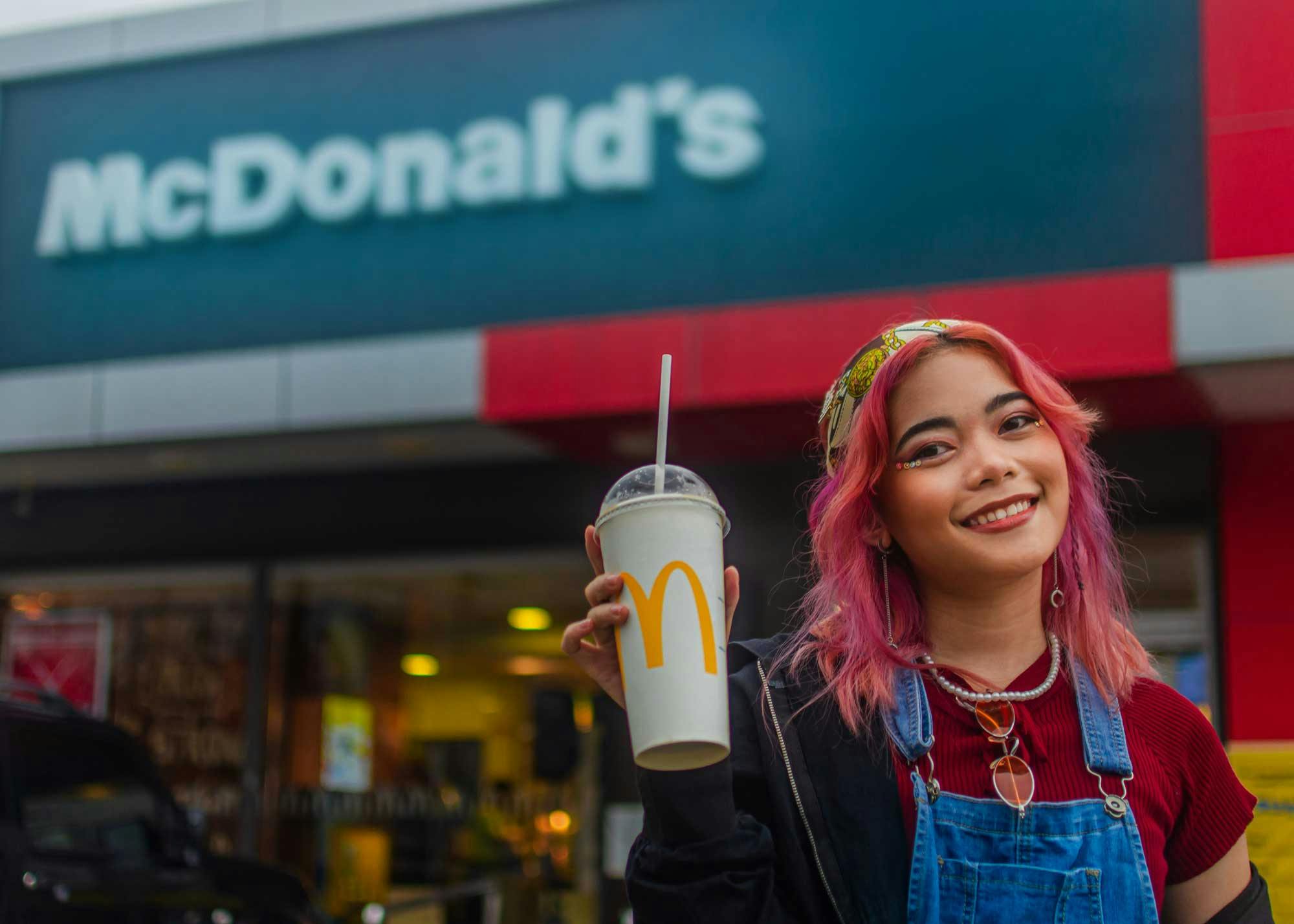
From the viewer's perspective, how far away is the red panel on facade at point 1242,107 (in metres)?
6.27

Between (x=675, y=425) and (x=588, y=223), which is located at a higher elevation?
(x=588, y=223)

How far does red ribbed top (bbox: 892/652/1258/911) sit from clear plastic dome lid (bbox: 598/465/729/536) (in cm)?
40

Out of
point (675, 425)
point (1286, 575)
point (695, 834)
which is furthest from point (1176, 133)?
point (695, 834)

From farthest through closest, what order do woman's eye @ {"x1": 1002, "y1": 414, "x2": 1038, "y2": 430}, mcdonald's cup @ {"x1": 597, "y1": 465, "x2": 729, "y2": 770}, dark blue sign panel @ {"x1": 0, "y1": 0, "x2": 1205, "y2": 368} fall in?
dark blue sign panel @ {"x1": 0, "y1": 0, "x2": 1205, "y2": 368}
woman's eye @ {"x1": 1002, "y1": 414, "x2": 1038, "y2": 430}
mcdonald's cup @ {"x1": 597, "y1": 465, "x2": 729, "y2": 770}

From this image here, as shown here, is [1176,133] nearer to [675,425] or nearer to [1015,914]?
[675,425]

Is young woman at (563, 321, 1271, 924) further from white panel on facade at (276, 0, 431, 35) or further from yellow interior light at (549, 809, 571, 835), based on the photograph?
white panel on facade at (276, 0, 431, 35)

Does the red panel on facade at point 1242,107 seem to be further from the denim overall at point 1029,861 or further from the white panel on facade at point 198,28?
the white panel on facade at point 198,28

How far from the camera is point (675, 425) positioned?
23.7 ft

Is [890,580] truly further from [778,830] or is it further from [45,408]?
[45,408]

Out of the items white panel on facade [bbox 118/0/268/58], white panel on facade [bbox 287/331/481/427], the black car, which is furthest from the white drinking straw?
white panel on facade [bbox 118/0/268/58]

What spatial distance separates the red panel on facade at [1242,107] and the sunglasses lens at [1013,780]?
15.6ft

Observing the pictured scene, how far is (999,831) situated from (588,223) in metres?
6.89

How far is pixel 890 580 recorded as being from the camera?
1967 millimetres

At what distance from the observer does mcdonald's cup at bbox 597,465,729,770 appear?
5.10 ft
